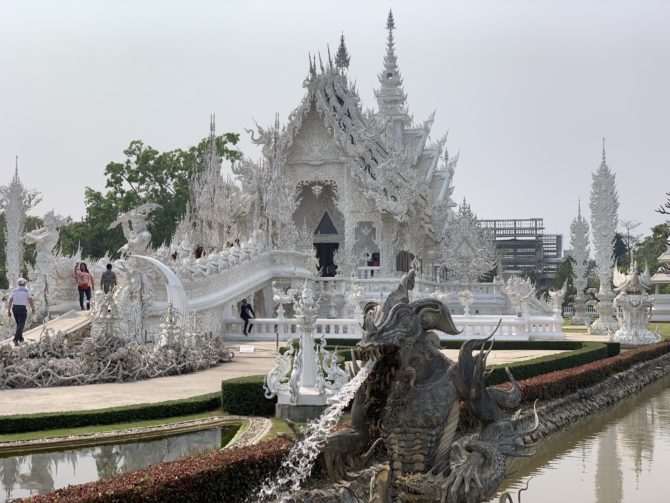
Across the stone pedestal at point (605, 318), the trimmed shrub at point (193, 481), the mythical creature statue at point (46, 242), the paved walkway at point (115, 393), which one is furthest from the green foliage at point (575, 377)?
the mythical creature statue at point (46, 242)

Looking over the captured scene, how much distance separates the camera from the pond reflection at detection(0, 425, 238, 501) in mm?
6379

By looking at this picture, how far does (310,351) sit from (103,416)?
210 cm

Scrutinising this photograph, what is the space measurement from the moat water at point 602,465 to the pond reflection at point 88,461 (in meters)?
2.72

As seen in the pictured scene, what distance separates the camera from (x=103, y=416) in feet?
27.6

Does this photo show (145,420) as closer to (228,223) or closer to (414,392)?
(414,392)

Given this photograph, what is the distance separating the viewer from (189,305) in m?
17.7

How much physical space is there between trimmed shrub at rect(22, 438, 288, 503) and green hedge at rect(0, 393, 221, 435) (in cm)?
309

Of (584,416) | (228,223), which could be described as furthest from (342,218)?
(584,416)

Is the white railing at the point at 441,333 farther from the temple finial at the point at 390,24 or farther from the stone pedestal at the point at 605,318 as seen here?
the temple finial at the point at 390,24

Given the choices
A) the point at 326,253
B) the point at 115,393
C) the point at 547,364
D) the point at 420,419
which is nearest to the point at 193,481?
the point at 420,419

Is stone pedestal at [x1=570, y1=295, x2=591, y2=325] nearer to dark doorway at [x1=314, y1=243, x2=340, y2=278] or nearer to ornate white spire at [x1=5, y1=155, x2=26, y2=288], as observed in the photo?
dark doorway at [x1=314, y1=243, x2=340, y2=278]

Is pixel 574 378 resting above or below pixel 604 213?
below

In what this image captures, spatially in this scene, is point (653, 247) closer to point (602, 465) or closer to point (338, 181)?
point (338, 181)

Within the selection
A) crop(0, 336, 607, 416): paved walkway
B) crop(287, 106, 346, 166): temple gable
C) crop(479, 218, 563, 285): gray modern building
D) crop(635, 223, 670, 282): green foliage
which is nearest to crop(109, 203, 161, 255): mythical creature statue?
crop(0, 336, 607, 416): paved walkway
